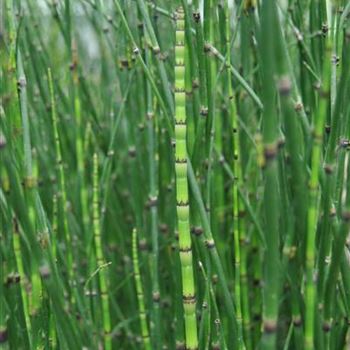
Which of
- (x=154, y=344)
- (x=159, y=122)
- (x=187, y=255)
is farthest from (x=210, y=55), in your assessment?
(x=154, y=344)

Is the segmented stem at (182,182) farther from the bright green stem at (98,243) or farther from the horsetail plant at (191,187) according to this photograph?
the bright green stem at (98,243)

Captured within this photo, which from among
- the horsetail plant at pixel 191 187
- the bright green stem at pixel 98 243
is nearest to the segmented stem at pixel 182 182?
the horsetail plant at pixel 191 187

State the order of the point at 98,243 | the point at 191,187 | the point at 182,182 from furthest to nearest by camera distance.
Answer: the point at 98,243 < the point at 191,187 < the point at 182,182

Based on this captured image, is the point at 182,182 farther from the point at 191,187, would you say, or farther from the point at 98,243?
the point at 98,243

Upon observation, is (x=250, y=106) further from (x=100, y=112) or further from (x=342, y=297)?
(x=342, y=297)

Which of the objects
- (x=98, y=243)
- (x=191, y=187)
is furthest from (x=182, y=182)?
(x=98, y=243)

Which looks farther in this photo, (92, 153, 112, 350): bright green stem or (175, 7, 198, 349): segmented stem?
(92, 153, 112, 350): bright green stem

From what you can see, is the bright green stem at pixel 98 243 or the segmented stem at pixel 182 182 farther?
the bright green stem at pixel 98 243

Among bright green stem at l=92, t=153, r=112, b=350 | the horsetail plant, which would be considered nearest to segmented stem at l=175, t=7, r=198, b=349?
the horsetail plant

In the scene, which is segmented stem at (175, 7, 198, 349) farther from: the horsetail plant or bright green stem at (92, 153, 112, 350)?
bright green stem at (92, 153, 112, 350)
